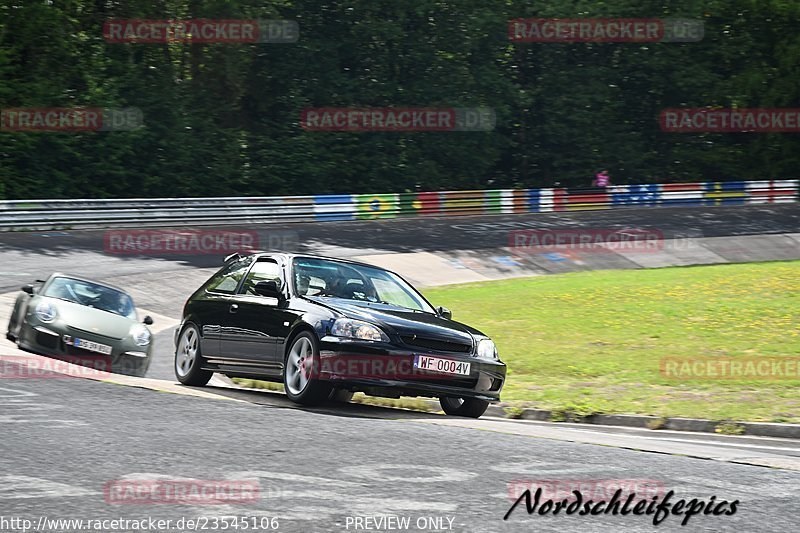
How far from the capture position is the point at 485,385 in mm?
10625

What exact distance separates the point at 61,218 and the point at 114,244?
9.35 ft

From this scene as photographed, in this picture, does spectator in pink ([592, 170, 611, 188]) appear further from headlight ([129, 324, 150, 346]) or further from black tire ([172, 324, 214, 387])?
black tire ([172, 324, 214, 387])

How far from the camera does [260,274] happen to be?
11.7m

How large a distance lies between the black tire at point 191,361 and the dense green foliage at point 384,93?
25378mm

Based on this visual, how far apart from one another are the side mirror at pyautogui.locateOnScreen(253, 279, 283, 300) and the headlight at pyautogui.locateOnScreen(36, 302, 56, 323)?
14.0 ft

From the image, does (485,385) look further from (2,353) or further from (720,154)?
(720,154)

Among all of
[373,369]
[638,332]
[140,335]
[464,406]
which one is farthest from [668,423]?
[638,332]

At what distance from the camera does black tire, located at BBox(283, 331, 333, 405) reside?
10055 mm

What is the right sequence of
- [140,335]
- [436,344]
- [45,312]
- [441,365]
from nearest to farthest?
[441,365]
[436,344]
[45,312]
[140,335]

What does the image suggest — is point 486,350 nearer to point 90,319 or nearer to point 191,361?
point 191,361

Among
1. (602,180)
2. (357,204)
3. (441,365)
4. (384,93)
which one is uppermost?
(384,93)

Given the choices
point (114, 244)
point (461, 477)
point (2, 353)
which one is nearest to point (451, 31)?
point (114, 244)

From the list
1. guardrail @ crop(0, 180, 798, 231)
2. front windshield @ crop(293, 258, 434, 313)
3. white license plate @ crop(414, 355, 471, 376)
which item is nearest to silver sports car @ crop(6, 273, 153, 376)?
front windshield @ crop(293, 258, 434, 313)

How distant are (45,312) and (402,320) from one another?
5850 mm
